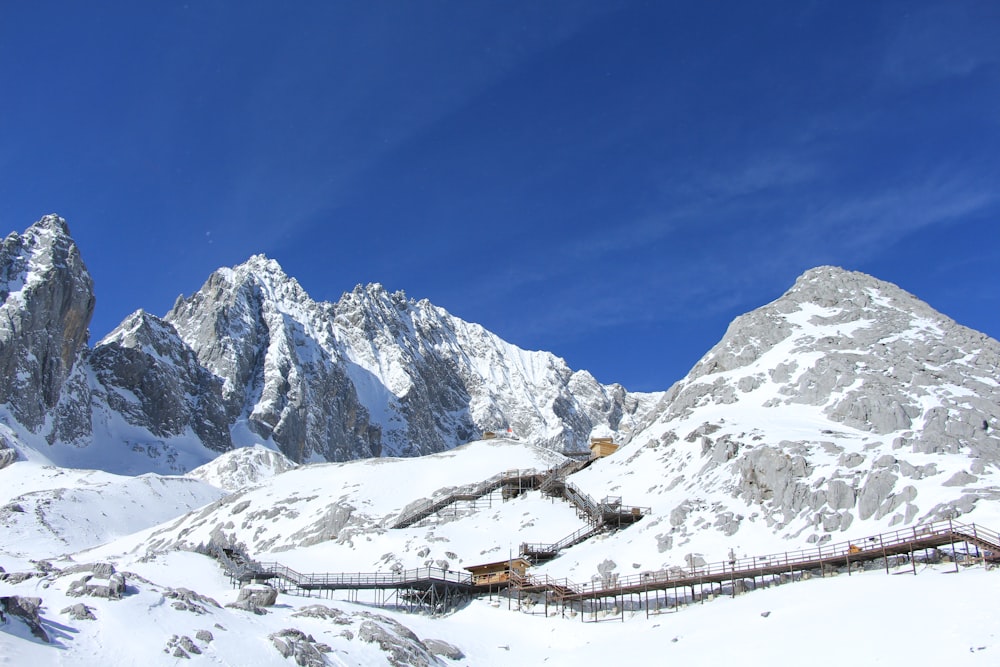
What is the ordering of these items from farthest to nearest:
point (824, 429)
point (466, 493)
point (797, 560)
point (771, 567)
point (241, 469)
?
1. point (241, 469)
2. point (466, 493)
3. point (824, 429)
4. point (797, 560)
5. point (771, 567)

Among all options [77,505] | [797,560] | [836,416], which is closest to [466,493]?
[836,416]

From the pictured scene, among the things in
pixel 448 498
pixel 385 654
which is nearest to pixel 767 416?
pixel 448 498

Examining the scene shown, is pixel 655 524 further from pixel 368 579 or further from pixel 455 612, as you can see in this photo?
pixel 368 579

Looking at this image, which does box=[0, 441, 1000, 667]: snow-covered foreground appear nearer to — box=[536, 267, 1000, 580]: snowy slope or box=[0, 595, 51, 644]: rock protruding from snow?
box=[0, 595, 51, 644]: rock protruding from snow

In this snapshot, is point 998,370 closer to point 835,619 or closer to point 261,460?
point 835,619

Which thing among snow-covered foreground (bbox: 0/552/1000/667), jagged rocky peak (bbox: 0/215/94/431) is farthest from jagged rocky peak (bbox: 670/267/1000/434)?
jagged rocky peak (bbox: 0/215/94/431)

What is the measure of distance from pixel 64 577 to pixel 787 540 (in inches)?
1684

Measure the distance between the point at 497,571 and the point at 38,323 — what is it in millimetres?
157364

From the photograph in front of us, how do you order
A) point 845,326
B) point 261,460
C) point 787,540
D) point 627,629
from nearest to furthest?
1. point 627,629
2. point 787,540
3. point 845,326
4. point 261,460

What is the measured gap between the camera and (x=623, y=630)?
4772 cm

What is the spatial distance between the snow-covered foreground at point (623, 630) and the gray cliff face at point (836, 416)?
1217cm

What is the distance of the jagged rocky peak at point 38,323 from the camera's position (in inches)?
6634

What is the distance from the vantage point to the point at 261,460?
17400 cm

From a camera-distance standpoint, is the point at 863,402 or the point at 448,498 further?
the point at 448,498
